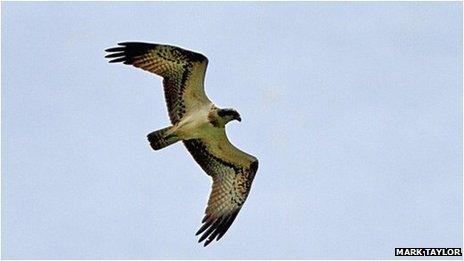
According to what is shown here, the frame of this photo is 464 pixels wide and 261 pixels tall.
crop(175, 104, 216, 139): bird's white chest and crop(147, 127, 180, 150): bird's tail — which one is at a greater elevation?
crop(175, 104, 216, 139): bird's white chest

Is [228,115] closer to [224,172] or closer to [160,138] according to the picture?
[160,138]

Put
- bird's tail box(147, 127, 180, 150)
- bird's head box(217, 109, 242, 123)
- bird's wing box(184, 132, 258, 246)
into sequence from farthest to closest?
1. bird's wing box(184, 132, 258, 246)
2. bird's tail box(147, 127, 180, 150)
3. bird's head box(217, 109, 242, 123)

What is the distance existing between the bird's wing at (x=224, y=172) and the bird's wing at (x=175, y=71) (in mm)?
830

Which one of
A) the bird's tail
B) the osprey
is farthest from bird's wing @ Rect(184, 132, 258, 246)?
the bird's tail

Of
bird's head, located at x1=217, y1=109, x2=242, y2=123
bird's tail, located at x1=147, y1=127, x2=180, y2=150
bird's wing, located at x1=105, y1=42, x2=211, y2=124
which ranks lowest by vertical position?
bird's tail, located at x1=147, y1=127, x2=180, y2=150

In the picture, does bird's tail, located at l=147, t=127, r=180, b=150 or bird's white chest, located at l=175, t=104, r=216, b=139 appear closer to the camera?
bird's tail, located at l=147, t=127, r=180, b=150

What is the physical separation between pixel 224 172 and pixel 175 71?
2205 mm

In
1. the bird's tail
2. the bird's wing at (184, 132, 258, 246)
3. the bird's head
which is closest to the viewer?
the bird's head

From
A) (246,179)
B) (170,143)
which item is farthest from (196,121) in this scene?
(246,179)

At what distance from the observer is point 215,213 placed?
1432 cm

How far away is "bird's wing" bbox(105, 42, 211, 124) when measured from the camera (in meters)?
14.0

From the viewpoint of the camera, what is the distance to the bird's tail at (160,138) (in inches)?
533

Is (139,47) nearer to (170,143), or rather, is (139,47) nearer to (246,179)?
(170,143)

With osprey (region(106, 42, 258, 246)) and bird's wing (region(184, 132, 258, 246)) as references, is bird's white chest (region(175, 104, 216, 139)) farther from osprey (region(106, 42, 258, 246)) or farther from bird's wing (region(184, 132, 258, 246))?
bird's wing (region(184, 132, 258, 246))
